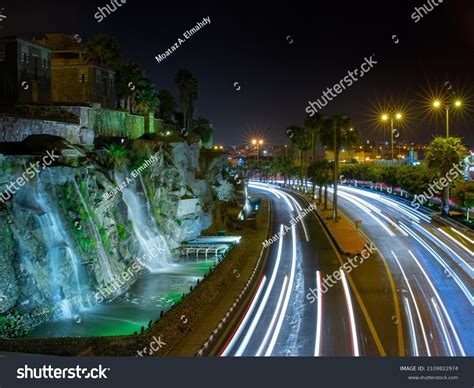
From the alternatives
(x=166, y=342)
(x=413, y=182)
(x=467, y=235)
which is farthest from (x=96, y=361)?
(x=413, y=182)

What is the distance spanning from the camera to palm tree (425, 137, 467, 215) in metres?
60.0

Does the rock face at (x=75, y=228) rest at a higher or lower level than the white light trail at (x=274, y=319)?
higher

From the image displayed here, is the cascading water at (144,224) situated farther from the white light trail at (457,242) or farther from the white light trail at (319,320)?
the white light trail at (457,242)

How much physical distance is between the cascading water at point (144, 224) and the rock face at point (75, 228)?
0.08 m

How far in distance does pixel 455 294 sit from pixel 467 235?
67.2 feet

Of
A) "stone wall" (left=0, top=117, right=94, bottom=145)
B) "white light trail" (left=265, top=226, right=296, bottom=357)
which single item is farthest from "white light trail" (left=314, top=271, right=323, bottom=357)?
"stone wall" (left=0, top=117, right=94, bottom=145)

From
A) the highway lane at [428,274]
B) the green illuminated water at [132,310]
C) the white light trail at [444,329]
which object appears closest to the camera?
the white light trail at [444,329]

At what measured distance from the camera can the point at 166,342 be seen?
894 inches

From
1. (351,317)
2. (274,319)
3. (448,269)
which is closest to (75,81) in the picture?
(448,269)

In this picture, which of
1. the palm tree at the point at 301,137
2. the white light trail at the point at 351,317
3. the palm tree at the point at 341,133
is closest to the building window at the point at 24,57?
the white light trail at the point at 351,317

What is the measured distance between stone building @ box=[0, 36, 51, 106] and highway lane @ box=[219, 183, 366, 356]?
1061 inches

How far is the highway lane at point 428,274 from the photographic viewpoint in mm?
24406

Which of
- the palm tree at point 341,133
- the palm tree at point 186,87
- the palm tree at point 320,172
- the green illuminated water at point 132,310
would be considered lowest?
the green illuminated water at point 132,310

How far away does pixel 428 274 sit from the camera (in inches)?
1423
